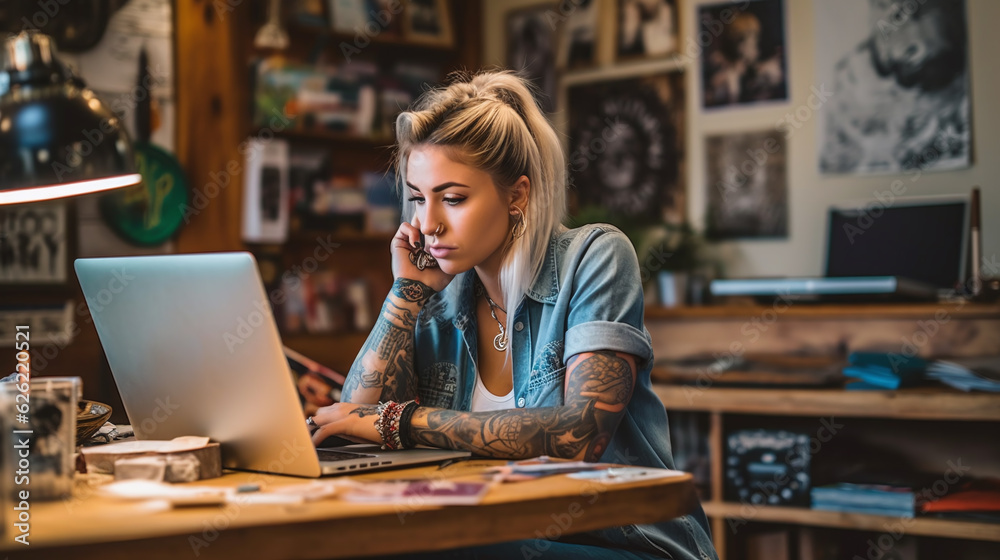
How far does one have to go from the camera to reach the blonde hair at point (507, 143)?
1.55 meters

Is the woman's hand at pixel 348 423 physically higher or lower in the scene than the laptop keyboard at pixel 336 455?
higher

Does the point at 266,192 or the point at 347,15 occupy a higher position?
the point at 347,15

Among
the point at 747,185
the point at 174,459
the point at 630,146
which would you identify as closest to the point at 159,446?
the point at 174,459

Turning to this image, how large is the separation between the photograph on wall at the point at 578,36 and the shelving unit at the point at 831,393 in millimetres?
1296

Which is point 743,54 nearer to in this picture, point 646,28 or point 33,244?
point 646,28

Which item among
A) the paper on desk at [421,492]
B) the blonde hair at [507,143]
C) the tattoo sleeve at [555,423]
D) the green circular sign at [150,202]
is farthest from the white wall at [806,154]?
the paper on desk at [421,492]

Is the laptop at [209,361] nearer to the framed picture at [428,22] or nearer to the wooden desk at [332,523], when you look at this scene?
the wooden desk at [332,523]

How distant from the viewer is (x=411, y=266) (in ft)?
5.49

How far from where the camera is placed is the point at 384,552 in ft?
2.82

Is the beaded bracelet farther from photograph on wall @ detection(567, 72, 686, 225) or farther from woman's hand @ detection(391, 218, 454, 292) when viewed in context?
photograph on wall @ detection(567, 72, 686, 225)

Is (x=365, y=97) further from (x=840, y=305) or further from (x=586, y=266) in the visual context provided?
(x=586, y=266)

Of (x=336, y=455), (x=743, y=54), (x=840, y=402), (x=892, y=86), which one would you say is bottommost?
(x=840, y=402)

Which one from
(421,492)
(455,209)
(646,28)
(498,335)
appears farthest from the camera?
(646,28)

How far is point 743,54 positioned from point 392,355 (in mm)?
2334
